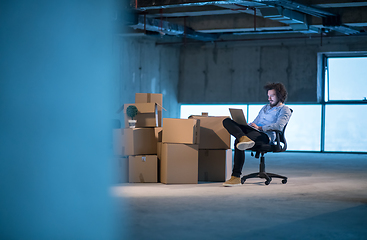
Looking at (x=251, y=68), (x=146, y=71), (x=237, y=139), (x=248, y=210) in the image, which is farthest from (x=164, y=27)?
(x=248, y=210)

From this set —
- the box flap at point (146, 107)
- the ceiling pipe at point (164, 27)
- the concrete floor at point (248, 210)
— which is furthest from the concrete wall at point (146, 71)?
the concrete floor at point (248, 210)

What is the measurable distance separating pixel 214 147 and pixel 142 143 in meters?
0.83

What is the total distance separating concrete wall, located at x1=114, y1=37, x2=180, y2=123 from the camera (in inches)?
408

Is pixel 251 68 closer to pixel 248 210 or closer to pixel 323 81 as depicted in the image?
pixel 323 81

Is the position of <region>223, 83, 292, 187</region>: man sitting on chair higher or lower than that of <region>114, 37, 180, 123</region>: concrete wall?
lower

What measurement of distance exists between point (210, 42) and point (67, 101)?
1079 centimetres

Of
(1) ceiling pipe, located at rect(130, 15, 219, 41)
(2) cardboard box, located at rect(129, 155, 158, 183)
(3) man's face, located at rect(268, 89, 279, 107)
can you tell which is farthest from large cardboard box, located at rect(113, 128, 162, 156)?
(1) ceiling pipe, located at rect(130, 15, 219, 41)

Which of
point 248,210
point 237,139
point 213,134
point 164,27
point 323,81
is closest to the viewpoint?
point 248,210

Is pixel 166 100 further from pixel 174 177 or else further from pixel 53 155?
pixel 53 155

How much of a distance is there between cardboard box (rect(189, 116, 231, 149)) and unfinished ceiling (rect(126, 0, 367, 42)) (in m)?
2.31

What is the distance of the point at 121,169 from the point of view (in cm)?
487

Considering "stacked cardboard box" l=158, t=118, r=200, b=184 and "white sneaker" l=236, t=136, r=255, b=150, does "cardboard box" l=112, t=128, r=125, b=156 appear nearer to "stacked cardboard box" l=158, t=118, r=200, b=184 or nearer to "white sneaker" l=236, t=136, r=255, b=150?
"stacked cardboard box" l=158, t=118, r=200, b=184

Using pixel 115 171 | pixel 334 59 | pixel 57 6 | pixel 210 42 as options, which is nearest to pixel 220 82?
pixel 210 42

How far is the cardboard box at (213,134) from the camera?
4922 mm
